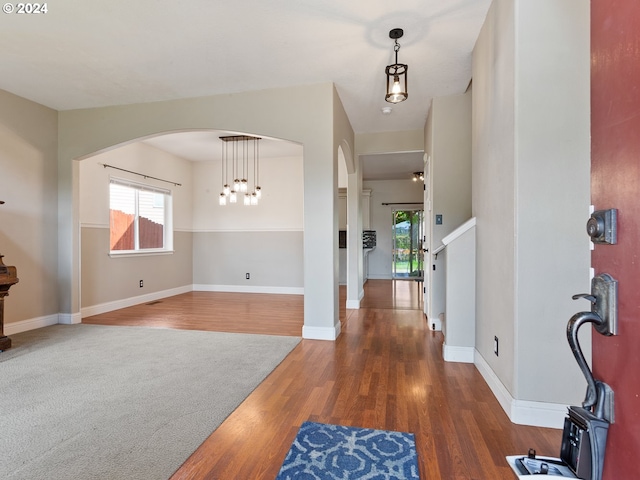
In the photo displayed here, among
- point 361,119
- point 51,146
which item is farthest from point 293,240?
point 51,146

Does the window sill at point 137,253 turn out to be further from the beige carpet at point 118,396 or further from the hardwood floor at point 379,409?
the hardwood floor at point 379,409

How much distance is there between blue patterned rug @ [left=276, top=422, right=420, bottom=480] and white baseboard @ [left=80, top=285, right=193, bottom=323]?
436 centimetres

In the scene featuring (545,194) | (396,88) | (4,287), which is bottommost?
(4,287)

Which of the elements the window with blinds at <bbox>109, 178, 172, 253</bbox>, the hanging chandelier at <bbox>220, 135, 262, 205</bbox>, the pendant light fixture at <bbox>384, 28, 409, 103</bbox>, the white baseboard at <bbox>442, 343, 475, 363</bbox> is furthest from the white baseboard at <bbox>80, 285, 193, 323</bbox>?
the pendant light fixture at <bbox>384, 28, 409, 103</bbox>

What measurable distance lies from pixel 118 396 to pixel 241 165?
207 inches

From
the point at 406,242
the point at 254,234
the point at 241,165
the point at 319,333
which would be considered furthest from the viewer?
the point at 406,242

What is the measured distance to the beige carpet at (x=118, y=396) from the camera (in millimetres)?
1556

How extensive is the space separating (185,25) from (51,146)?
9.90 feet

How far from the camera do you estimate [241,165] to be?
22.1 feet

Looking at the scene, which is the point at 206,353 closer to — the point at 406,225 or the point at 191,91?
the point at 191,91

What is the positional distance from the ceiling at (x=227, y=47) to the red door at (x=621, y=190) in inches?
73.0

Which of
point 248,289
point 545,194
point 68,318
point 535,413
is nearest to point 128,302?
point 68,318

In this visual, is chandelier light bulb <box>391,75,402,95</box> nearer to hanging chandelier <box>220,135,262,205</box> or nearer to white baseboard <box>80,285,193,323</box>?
hanging chandelier <box>220,135,262,205</box>

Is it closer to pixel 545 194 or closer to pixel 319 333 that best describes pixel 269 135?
pixel 319 333
